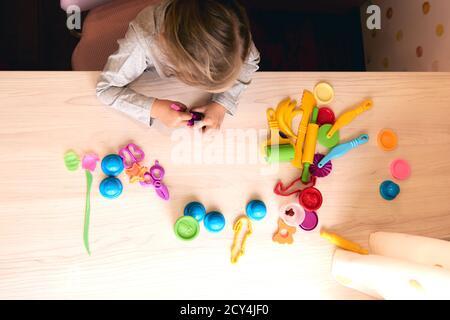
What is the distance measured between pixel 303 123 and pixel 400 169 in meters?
0.19

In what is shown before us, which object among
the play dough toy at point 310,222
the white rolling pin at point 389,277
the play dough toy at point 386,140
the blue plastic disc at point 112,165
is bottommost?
the white rolling pin at point 389,277

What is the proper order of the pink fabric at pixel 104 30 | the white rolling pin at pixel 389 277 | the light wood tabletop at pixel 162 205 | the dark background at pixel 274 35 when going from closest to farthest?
the white rolling pin at pixel 389 277 < the light wood tabletop at pixel 162 205 < the pink fabric at pixel 104 30 < the dark background at pixel 274 35

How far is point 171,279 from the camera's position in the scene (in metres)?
0.70

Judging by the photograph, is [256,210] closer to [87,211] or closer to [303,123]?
[303,123]

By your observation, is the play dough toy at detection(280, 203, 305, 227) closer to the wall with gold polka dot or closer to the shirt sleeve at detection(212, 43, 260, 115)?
the shirt sleeve at detection(212, 43, 260, 115)

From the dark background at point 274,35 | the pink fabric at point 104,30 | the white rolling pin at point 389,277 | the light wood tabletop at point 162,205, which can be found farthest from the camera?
the dark background at point 274,35

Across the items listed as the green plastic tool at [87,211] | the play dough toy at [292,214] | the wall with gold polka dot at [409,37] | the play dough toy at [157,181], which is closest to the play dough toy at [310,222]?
the play dough toy at [292,214]

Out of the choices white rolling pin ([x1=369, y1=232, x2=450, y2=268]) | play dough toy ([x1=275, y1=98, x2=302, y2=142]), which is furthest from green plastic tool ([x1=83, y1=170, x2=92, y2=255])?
white rolling pin ([x1=369, y1=232, x2=450, y2=268])

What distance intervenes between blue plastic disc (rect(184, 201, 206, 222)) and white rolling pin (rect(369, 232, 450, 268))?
0.30m

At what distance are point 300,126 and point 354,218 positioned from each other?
0.19 meters

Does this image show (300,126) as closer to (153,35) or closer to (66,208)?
(153,35)

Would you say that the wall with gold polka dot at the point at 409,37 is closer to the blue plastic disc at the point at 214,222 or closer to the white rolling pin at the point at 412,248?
the white rolling pin at the point at 412,248

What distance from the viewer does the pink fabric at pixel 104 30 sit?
84 cm

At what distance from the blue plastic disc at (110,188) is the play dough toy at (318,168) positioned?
0.33 meters
